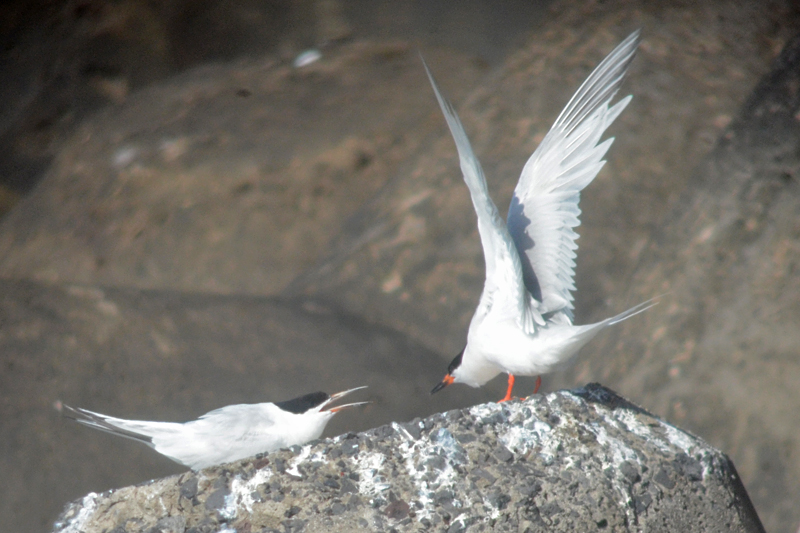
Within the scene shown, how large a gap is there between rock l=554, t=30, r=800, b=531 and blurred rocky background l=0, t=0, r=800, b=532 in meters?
0.01

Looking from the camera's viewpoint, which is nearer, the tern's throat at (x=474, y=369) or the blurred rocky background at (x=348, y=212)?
A: the tern's throat at (x=474, y=369)

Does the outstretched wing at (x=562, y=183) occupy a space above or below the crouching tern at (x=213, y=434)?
above

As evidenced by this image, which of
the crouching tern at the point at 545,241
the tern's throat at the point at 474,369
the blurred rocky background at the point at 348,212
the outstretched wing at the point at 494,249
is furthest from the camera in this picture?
the blurred rocky background at the point at 348,212

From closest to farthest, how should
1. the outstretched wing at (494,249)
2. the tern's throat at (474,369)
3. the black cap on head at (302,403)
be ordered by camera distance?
the outstretched wing at (494,249), the black cap on head at (302,403), the tern's throat at (474,369)

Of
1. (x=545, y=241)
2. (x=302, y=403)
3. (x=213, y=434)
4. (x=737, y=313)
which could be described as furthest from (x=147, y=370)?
(x=737, y=313)

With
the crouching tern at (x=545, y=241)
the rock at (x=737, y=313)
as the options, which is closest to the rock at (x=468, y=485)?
the crouching tern at (x=545, y=241)

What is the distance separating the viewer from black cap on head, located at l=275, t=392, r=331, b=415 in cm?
267

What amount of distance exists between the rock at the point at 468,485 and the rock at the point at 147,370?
2.53 m

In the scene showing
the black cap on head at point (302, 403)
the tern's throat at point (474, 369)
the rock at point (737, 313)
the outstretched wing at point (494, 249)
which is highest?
the outstretched wing at point (494, 249)

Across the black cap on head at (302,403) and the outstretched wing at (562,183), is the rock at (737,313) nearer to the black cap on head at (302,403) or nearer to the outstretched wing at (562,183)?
the outstretched wing at (562,183)

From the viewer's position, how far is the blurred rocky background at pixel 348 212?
172 inches

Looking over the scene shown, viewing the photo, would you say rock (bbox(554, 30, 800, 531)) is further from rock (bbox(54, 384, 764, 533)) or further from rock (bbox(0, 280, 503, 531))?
rock (bbox(54, 384, 764, 533))

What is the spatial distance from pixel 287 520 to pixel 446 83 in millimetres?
5218

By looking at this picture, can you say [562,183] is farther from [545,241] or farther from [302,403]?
[302,403]
